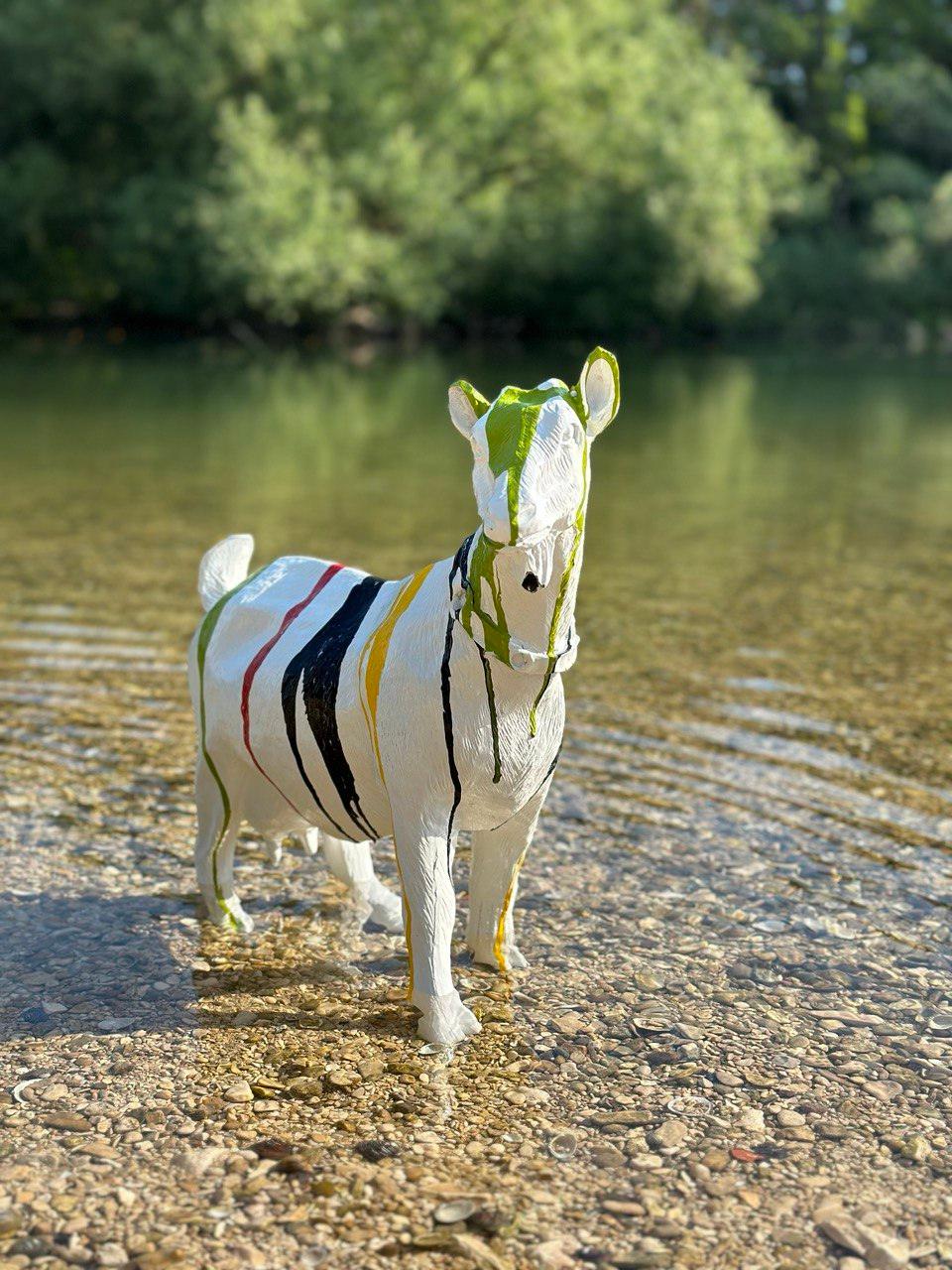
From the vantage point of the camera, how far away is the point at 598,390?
12.7ft

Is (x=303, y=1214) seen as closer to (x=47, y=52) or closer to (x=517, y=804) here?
(x=517, y=804)

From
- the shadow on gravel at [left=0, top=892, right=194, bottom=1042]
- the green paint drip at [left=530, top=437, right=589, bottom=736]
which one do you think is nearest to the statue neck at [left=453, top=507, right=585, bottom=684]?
the green paint drip at [left=530, top=437, right=589, bottom=736]

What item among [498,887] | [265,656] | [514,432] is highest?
[514,432]

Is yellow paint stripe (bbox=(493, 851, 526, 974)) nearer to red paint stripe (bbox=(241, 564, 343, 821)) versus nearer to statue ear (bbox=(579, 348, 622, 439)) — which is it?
red paint stripe (bbox=(241, 564, 343, 821))

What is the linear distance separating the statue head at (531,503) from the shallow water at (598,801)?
4.85 feet

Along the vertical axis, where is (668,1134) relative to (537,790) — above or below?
below

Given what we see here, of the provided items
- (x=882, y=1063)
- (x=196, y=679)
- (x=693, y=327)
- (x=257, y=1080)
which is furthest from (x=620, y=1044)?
(x=693, y=327)

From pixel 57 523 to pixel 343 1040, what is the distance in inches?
413

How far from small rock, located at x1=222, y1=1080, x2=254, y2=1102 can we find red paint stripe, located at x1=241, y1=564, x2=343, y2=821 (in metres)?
0.92

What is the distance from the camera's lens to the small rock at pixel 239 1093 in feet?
13.9

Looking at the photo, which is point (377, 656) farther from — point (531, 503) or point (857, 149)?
point (857, 149)

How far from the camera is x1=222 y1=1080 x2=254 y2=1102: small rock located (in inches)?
167

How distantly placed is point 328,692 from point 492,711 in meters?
0.64

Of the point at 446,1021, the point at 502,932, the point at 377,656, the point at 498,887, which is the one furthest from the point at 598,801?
the point at 377,656
